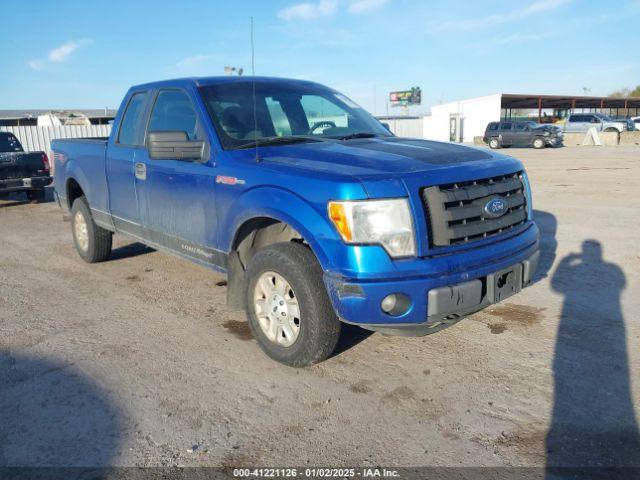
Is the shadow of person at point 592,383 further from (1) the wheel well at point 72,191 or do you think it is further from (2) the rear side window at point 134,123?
(1) the wheel well at point 72,191

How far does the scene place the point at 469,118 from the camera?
157 ft

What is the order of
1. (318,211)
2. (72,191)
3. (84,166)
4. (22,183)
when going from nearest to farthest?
(318,211)
(84,166)
(72,191)
(22,183)

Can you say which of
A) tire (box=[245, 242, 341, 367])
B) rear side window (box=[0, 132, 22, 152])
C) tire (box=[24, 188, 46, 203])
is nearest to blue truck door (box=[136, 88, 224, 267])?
tire (box=[245, 242, 341, 367])

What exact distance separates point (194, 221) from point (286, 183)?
1229 millimetres

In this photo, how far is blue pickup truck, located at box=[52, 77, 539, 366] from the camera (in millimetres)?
2955

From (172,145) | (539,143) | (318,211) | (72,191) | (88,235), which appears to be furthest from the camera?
(539,143)

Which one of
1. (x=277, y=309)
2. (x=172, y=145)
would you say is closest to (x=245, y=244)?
(x=277, y=309)

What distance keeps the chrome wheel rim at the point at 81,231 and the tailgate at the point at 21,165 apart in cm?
604

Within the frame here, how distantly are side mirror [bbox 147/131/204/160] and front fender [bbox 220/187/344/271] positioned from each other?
1.76 feet

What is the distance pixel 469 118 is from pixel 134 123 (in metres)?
46.6

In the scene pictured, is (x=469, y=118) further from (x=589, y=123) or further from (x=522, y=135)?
(x=522, y=135)

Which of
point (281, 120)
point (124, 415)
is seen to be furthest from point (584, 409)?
point (281, 120)

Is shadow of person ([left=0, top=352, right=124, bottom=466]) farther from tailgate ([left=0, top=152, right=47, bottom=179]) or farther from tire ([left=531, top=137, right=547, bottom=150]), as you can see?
tire ([left=531, top=137, right=547, bottom=150])

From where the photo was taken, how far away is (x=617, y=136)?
2878 centimetres
